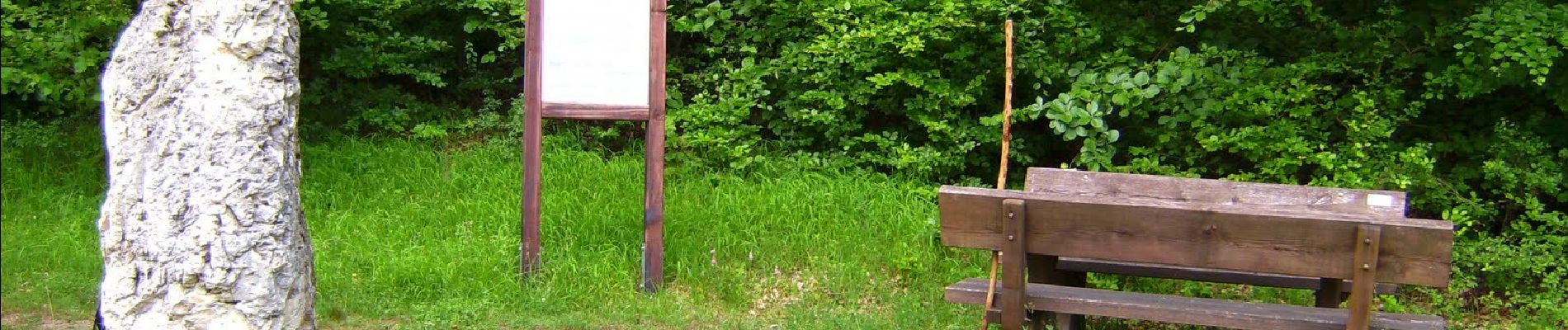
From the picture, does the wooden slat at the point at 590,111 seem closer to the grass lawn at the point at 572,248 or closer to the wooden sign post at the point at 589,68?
the wooden sign post at the point at 589,68

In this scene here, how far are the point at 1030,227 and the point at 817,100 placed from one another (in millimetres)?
3882

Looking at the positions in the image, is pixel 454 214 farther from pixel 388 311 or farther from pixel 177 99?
pixel 177 99

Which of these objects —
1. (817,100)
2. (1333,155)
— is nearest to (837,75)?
(817,100)

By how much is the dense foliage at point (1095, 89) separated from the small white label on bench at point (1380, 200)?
1.47 metres

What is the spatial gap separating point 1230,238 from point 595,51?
312 cm

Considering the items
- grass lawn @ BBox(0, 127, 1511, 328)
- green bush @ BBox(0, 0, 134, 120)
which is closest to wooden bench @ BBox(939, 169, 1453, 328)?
grass lawn @ BBox(0, 127, 1511, 328)

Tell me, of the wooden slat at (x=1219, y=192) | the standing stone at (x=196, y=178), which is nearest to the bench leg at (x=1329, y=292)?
the wooden slat at (x=1219, y=192)

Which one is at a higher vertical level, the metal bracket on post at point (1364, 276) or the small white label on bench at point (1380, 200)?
the small white label on bench at point (1380, 200)

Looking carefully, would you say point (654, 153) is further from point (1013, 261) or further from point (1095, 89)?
point (1095, 89)

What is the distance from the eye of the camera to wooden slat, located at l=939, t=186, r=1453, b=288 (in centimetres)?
399

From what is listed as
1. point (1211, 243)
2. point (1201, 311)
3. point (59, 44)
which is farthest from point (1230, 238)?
point (59, 44)

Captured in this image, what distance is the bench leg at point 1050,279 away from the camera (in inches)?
194

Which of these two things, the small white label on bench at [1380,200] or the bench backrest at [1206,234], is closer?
the bench backrest at [1206,234]

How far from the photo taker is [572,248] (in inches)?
250
